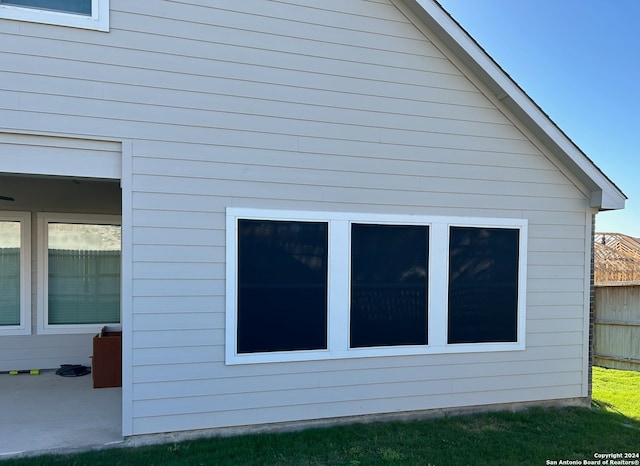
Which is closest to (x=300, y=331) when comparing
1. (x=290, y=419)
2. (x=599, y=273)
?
(x=290, y=419)

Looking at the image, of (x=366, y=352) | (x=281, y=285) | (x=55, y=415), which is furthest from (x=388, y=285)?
(x=55, y=415)

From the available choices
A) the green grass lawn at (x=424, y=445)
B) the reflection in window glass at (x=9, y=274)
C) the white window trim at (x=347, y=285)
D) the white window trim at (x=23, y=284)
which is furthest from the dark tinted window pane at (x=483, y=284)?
the reflection in window glass at (x=9, y=274)

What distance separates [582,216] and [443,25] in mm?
2788

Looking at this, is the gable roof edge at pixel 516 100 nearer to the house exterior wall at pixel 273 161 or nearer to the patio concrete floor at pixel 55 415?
the house exterior wall at pixel 273 161

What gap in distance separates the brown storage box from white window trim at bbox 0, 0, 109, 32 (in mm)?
3574

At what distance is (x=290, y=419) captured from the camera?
13.2 feet

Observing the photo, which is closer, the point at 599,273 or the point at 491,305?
the point at 491,305

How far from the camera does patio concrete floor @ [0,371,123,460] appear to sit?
11.5ft

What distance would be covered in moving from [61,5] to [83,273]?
3.69 m

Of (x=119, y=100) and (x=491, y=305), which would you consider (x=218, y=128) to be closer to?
(x=119, y=100)

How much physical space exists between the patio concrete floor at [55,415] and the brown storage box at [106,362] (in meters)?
0.12

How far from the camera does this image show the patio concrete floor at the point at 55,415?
351 cm

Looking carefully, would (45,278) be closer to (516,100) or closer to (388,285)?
(388,285)

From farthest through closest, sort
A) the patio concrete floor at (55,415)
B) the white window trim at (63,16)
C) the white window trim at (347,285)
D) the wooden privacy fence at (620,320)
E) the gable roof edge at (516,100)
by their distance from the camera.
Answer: the wooden privacy fence at (620,320), the gable roof edge at (516,100), the white window trim at (347,285), the patio concrete floor at (55,415), the white window trim at (63,16)
